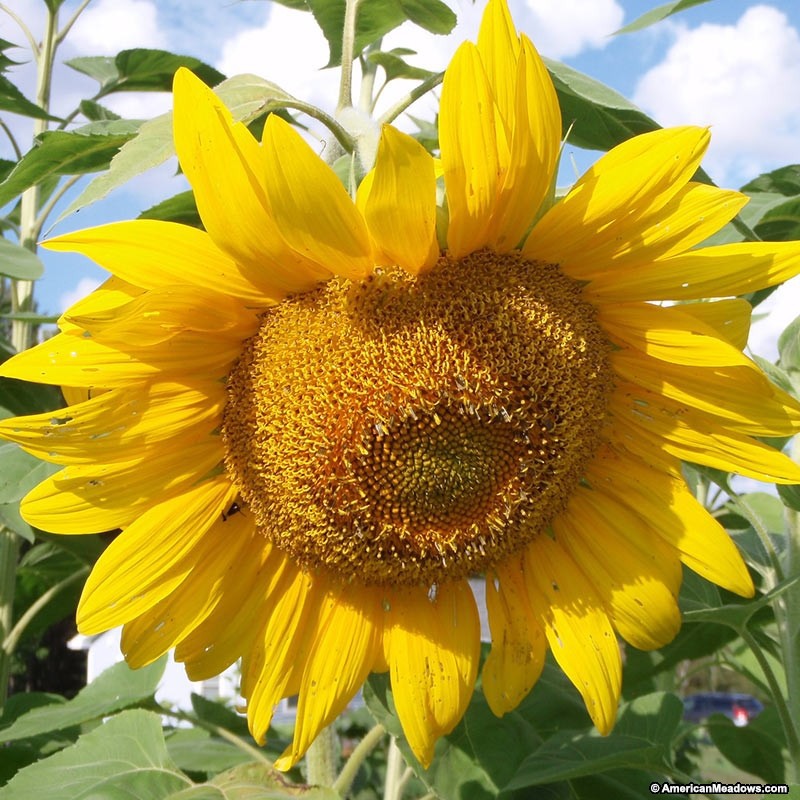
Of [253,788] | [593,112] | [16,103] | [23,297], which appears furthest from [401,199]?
[23,297]

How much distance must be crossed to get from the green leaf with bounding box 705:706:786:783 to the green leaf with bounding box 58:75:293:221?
2.11 meters

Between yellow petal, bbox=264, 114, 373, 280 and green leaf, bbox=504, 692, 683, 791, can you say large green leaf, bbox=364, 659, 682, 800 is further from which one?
yellow petal, bbox=264, 114, 373, 280

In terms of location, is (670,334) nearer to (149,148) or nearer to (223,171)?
(223,171)

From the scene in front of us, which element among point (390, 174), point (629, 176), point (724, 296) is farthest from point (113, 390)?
point (724, 296)

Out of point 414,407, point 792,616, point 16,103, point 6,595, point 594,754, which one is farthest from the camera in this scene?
point 6,595

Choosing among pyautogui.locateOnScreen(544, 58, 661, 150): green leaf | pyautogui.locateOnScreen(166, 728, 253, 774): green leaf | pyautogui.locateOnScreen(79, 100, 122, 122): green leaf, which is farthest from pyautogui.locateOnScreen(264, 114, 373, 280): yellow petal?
pyautogui.locateOnScreen(79, 100, 122, 122): green leaf

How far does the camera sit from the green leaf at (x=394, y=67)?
229 cm

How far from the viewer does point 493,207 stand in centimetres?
130

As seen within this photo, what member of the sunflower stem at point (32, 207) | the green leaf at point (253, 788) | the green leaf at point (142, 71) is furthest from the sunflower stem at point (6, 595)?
the green leaf at point (142, 71)

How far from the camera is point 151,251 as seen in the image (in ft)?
4.31

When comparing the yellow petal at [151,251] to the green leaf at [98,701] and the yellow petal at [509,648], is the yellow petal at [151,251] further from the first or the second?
the green leaf at [98,701]

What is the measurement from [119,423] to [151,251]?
29 cm

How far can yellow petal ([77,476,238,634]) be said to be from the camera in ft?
4.90

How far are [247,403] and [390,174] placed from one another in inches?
19.3
